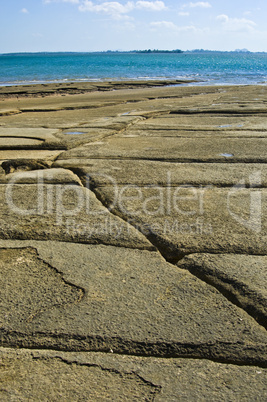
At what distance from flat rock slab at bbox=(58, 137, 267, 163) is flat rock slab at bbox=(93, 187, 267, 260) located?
1.00 meters

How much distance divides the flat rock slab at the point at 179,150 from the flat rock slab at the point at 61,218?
3.96 feet

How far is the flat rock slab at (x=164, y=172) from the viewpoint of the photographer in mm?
3592

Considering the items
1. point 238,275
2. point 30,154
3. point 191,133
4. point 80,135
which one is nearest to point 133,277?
point 238,275

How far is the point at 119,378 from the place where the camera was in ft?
4.95

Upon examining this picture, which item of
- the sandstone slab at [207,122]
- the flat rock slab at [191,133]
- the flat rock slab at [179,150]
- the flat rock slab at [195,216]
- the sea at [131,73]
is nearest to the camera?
the flat rock slab at [195,216]

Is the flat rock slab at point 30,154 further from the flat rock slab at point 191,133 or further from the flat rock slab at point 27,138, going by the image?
the flat rock slab at point 191,133

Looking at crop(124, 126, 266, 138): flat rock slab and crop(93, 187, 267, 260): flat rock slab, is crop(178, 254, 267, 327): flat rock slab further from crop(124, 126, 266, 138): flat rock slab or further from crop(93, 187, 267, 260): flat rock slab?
crop(124, 126, 266, 138): flat rock slab

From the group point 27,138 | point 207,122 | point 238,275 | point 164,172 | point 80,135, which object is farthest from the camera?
point 207,122

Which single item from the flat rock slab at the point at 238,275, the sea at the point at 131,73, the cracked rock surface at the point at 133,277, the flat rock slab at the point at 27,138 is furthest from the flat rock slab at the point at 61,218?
the sea at the point at 131,73

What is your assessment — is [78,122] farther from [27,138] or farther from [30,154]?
[30,154]

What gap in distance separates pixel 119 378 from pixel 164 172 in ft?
8.37

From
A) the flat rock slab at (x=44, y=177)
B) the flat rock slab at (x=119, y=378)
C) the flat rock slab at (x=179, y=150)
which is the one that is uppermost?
the flat rock slab at (x=179, y=150)

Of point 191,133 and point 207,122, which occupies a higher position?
point 207,122

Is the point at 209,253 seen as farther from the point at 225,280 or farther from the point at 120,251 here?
the point at 120,251
